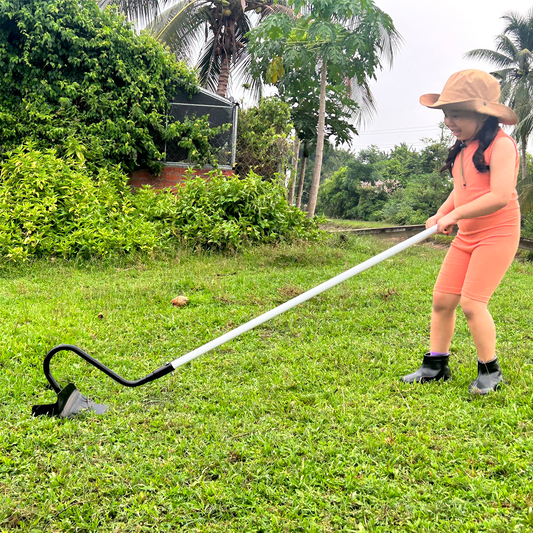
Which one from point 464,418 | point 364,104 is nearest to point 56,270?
point 464,418

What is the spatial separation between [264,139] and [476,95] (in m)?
7.70

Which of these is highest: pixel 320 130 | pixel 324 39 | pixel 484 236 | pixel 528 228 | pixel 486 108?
pixel 324 39

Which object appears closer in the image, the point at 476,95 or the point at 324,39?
the point at 476,95

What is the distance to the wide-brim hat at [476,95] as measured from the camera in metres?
2.43

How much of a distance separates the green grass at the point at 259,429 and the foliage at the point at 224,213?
2.57m

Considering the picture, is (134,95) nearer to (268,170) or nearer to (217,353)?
(268,170)

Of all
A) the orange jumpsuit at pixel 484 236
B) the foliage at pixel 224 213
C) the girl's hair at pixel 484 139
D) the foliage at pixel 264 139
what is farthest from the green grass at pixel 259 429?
the foliage at pixel 264 139

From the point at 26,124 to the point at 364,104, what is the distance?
13.2 meters

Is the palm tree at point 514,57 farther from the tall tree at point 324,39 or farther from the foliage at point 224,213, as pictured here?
the foliage at point 224,213

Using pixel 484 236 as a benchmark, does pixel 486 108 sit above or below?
above

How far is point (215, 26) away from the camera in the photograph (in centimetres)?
1438

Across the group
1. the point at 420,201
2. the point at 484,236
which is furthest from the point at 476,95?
the point at 420,201

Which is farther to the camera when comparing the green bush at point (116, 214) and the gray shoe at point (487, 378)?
the green bush at point (116, 214)

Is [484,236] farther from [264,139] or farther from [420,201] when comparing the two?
[420,201]
